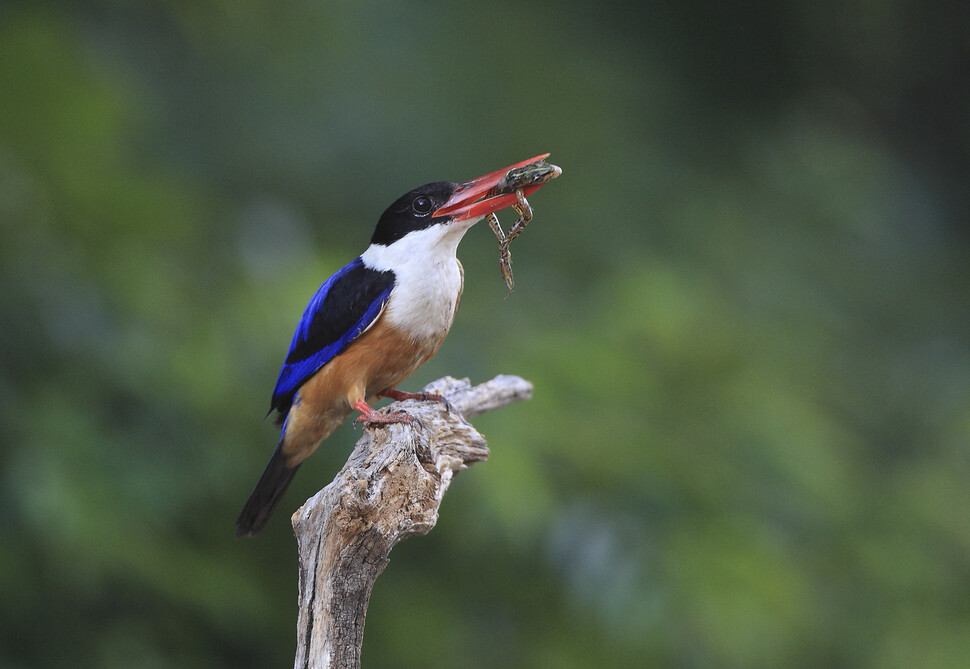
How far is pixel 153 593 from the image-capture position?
306cm

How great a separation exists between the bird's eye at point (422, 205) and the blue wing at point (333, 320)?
171 mm

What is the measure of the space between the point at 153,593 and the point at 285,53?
3.58m

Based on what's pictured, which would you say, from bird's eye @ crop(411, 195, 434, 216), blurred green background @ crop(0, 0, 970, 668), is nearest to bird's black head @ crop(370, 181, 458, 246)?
bird's eye @ crop(411, 195, 434, 216)

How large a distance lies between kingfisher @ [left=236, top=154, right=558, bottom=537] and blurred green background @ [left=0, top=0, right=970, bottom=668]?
0.56 meters

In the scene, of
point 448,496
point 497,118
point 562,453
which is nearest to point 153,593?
point 448,496

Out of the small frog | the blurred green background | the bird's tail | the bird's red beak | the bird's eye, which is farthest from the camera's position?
the blurred green background

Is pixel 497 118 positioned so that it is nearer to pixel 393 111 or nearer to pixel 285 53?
pixel 393 111

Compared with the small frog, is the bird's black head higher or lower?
higher

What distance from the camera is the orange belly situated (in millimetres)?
2418

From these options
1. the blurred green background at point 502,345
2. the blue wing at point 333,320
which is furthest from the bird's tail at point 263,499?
the blurred green background at point 502,345

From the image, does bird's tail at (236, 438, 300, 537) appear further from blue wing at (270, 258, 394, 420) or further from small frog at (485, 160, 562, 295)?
small frog at (485, 160, 562, 295)

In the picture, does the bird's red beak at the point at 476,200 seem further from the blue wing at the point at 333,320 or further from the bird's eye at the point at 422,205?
the blue wing at the point at 333,320

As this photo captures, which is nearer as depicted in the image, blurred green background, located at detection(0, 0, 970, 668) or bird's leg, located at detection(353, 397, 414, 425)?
bird's leg, located at detection(353, 397, 414, 425)

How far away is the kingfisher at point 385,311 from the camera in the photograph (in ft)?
7.89
